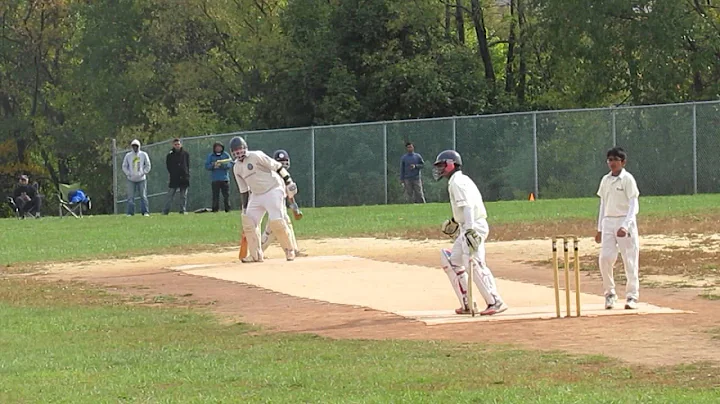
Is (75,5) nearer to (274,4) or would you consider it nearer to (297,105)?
(274,4)

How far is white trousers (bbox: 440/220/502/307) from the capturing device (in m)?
14.8

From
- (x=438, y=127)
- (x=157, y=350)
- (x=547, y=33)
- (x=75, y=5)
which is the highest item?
(x=75, y=5)

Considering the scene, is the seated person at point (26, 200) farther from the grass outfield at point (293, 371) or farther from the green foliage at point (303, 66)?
the grass outfield at point (293, 371)

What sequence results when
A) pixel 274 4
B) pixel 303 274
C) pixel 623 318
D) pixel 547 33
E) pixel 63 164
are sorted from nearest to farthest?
pixel 623 318 < pixel 303 274 < pixel 547 33 < pixel 274 4 < pixel 63 164

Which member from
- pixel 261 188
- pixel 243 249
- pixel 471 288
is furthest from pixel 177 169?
pixel 471 288

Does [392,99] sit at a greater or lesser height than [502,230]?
greater

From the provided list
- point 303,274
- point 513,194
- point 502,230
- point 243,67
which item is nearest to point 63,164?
point 243,67

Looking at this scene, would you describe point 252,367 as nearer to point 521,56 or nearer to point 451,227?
point 451,227

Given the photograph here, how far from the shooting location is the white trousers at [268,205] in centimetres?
2219

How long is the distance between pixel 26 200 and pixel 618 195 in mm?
32366

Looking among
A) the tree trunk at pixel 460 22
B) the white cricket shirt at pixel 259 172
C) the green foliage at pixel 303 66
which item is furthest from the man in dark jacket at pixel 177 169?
the tree trunk at pixel 460 22

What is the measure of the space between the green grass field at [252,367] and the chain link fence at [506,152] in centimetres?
2324

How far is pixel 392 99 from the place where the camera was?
5050 cm

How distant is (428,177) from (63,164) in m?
40.9
